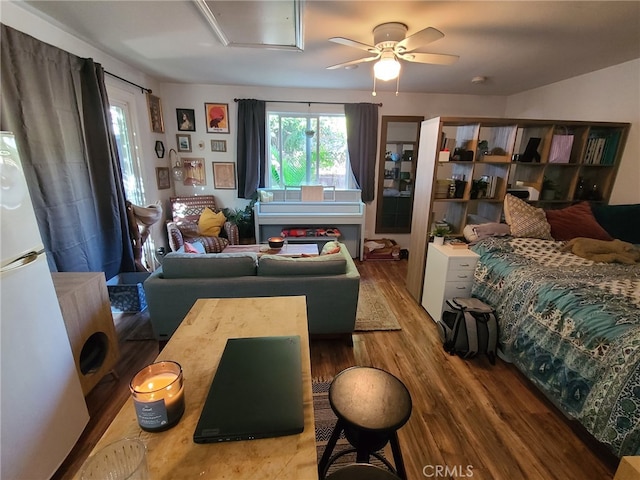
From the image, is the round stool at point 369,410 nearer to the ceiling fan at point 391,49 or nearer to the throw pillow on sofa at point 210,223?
the ceiling fan at point 391,49

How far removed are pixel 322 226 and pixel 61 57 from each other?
306cm

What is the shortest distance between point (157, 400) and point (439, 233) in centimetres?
255

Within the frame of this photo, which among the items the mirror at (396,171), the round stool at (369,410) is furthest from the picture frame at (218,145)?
the round stool at (369,410)

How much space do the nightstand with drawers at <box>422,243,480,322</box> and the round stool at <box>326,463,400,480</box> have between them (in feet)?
6.07

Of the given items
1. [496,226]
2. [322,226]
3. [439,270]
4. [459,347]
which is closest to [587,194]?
[496,226]

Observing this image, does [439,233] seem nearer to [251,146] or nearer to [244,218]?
[244,218]

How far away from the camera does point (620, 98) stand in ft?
8.75

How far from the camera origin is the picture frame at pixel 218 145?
4.12 meters

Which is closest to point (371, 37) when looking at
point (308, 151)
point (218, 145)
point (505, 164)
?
point (505, 164)

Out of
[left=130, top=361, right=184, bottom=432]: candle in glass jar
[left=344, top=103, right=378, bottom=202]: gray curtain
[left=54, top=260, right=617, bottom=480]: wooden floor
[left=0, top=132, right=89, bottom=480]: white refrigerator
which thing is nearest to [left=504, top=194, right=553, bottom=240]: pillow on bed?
[left=54, top=260, right=617, bottom=480]: wooden floor

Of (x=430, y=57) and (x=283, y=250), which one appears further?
(x=283, y=250)

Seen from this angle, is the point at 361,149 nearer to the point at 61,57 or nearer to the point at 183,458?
the point at 61,57

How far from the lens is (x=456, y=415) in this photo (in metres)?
1.68

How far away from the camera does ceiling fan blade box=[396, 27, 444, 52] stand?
1.62 m
